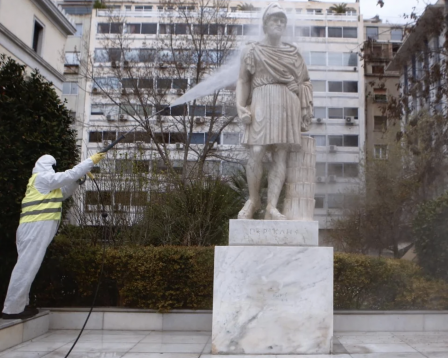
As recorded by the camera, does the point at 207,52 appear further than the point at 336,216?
No

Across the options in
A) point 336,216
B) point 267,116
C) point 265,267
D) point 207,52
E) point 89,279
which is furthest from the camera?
point 336,216

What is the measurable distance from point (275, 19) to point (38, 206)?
13.3ft

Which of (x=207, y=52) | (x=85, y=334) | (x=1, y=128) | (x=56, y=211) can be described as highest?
(x=207, y=52)

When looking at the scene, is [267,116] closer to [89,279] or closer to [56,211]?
[56,211]

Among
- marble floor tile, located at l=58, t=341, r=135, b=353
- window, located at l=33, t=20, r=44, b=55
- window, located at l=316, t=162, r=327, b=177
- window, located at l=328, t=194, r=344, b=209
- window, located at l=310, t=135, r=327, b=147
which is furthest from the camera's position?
window, located at l=310, t=135, r=327, b=147

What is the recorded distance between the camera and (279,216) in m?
6.39

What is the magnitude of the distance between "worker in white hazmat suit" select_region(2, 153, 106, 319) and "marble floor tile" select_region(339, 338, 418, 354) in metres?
4.21

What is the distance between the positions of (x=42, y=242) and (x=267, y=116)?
3417mm

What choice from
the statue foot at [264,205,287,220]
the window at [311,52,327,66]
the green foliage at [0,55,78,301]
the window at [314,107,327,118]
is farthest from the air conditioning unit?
Answer: the statue foot at [264,205,287,220]

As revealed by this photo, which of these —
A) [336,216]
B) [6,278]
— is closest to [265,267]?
[6,278]

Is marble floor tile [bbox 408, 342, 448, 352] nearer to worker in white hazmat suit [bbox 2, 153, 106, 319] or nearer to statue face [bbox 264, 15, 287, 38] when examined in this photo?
statue face [bbox 264, 15, 287, 38]

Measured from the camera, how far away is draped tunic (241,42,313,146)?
21.3ft

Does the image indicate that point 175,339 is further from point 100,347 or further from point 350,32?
point 350,32

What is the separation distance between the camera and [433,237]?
8.52m
